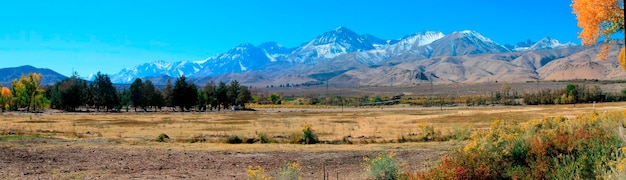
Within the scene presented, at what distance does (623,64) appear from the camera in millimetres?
16484

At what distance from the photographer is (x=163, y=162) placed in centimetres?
1983

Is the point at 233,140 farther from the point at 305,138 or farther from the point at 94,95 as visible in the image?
the point at 94,95

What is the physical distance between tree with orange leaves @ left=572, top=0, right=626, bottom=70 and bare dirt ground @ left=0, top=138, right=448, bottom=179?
22.2 ft

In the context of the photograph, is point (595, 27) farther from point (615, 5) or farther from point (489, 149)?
point (489, 149)

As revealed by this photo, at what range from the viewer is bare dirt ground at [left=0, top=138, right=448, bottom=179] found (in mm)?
16766

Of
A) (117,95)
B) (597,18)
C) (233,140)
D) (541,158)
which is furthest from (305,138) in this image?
(117,95)

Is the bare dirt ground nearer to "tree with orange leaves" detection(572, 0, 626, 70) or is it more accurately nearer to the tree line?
"tree with orange leaves" detection(572, 0, 626, 70)

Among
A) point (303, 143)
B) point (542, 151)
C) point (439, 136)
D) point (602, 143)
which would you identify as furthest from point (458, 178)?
point (439, 136)

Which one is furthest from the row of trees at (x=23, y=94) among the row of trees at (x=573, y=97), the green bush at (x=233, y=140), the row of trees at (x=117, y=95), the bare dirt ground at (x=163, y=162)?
the row of trees at (x=573, y=97)

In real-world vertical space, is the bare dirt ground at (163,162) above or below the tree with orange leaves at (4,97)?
below

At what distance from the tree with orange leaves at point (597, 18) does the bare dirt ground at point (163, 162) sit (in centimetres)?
678

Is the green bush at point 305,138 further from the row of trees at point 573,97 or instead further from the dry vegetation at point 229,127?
the row of trees at point 573,97

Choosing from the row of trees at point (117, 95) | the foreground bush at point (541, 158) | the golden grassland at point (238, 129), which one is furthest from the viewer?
the row of trees at point (117, 95)

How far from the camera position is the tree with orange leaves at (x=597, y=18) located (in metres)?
14.4
